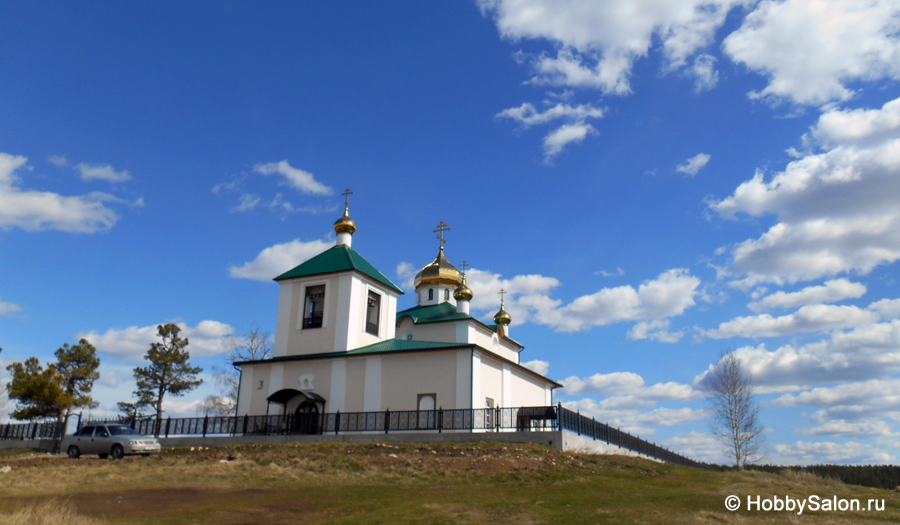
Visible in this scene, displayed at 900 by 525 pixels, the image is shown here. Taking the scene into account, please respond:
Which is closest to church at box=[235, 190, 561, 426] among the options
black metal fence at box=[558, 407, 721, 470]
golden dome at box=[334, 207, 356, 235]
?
golden dome at box=[334, 207, 356, 235]

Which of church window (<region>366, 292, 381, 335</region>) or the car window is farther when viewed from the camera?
church window (<region>366, 292, 381, 335</region>)

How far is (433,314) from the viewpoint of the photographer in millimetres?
34562

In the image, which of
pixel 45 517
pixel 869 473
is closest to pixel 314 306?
pixel 45 517

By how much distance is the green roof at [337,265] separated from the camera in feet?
91.8

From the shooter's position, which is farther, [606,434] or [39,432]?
[39,432]

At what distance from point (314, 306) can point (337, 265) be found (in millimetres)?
2163

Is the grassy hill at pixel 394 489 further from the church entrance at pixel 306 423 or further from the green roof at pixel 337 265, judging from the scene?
the green roof at pixel 337 265

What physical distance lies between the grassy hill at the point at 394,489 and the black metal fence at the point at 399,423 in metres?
3.04

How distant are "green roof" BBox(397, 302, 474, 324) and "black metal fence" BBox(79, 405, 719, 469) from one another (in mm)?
9299

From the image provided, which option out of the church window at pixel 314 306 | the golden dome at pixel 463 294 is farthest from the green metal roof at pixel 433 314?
the church window at pixel 314 306

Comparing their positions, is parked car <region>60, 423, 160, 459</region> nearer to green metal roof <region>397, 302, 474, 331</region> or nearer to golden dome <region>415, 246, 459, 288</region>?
green metal roof <region>397, 302, 474, 331</region>

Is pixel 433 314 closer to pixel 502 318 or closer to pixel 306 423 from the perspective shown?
pixel 502 318

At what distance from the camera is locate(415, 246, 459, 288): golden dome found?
122ft

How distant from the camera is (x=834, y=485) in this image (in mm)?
15844
